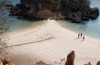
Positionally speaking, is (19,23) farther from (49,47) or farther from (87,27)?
(49,47)

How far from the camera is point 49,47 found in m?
43.1

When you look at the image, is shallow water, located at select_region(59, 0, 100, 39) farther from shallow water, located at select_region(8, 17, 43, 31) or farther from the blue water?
shallow water, located at select_region(8, 17, 43, 31)

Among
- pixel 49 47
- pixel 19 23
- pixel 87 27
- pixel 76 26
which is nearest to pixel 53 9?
pixel 76 26

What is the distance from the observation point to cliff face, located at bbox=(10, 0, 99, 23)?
6894 cm

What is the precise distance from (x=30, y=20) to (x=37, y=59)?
1265 inches

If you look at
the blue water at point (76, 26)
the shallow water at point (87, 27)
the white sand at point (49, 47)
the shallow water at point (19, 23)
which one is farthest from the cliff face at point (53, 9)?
the white sand at point (49, 47)

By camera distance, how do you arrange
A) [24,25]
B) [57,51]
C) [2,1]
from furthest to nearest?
[24,25]
[57,51]
[2,1]

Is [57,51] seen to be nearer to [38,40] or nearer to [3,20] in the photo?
[38,40]

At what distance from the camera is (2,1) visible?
867 inches

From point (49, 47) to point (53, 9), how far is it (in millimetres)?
28508

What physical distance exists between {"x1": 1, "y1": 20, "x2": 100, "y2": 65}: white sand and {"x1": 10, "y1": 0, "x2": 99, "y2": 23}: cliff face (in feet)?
39.9

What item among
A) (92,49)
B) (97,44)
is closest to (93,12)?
(97,44)

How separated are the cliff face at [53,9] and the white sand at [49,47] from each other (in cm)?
1217

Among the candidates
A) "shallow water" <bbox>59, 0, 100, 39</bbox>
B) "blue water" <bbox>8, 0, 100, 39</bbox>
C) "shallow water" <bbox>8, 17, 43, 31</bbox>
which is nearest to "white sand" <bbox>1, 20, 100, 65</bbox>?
"shallow water" <bbox>8, 17, 43, 31</bbox>
